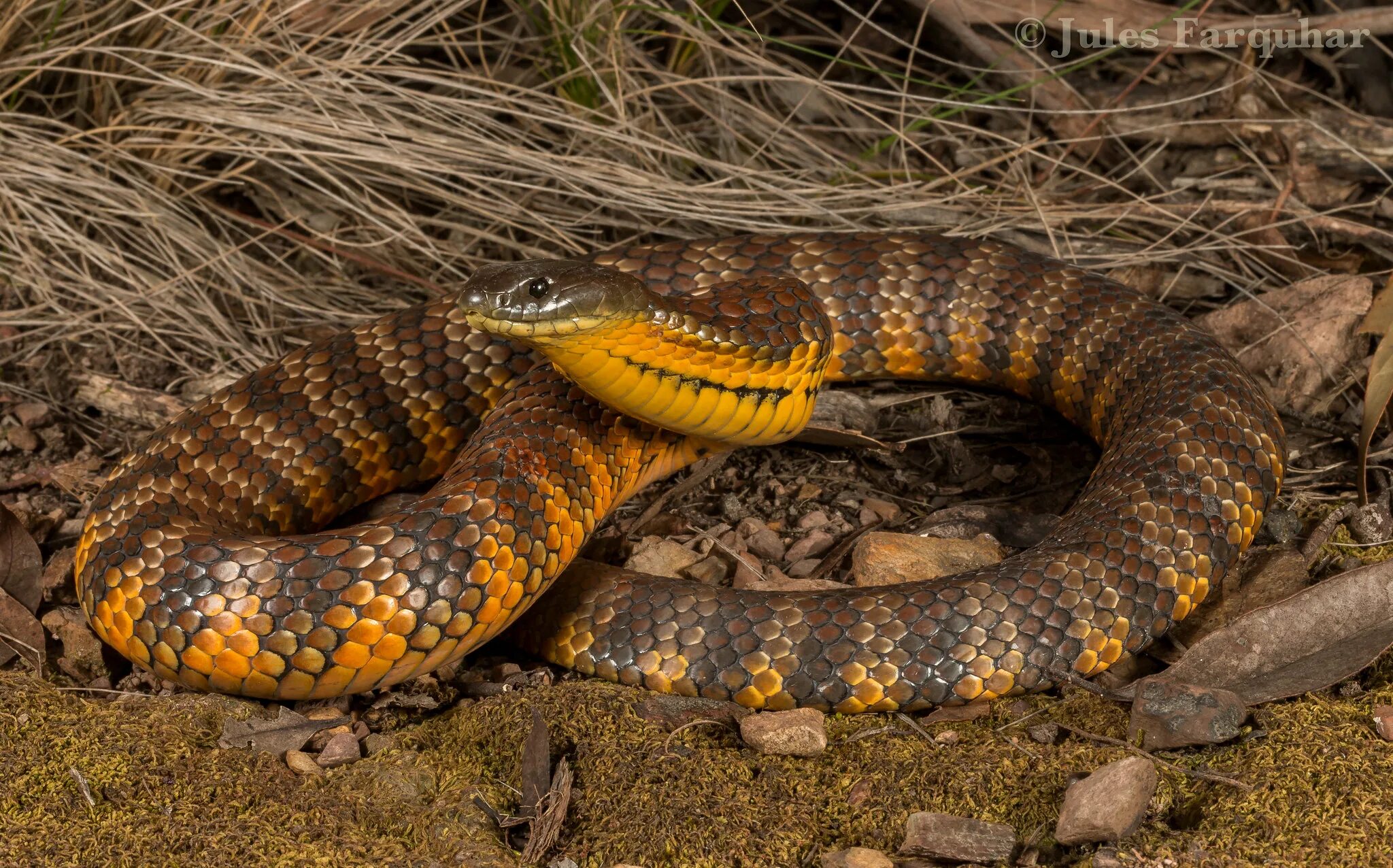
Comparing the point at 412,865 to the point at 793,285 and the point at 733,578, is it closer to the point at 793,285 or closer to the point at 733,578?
the point at 733,578

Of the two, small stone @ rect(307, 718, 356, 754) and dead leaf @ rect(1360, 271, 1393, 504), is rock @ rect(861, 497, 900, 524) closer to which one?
dead leaf @ rect(1360, 271, 1393, 504)

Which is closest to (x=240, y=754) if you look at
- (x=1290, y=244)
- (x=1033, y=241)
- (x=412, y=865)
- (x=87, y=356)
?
(x=412, y=865)

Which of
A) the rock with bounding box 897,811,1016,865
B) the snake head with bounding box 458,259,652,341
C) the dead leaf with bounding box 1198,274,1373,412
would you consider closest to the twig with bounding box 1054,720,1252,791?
the rock with bounding box 897,811,1016,865

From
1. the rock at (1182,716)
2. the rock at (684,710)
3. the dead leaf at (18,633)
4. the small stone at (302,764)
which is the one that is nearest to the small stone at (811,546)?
the rock at (684,710)

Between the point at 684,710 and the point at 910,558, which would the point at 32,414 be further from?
the point at 910,558

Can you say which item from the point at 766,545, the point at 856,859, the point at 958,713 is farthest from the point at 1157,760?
the point at 766,545

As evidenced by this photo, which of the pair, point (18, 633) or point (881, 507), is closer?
point (18, 633)

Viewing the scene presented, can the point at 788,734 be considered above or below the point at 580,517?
below
